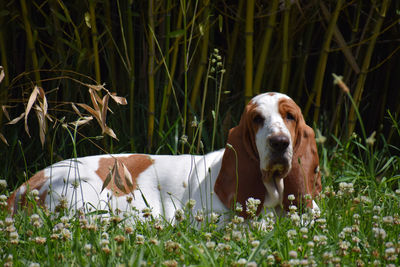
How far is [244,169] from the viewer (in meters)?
2.73

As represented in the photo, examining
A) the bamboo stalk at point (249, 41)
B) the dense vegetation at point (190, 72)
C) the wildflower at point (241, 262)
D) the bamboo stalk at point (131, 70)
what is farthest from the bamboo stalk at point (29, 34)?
the wildflower at point (241, 262)

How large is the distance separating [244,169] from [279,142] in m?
0.27

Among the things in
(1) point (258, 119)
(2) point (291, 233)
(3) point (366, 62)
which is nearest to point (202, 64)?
(3) point (366, 62)

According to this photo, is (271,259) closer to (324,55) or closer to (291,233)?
(291,233)

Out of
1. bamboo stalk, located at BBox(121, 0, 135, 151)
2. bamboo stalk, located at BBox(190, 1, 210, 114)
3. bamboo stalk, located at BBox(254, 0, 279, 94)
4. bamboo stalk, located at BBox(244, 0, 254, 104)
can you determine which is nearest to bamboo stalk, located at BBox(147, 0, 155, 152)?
bamboo stalk, located at BBox(121, 0, 135, 151)

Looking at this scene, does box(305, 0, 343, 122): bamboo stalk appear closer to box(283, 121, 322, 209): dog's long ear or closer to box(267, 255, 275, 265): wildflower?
box(283, 121, 322, 209): dog's long ear

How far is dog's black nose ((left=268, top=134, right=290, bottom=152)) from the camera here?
8.29ft

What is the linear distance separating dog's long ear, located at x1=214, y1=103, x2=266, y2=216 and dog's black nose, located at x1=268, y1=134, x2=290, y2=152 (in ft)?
0.53

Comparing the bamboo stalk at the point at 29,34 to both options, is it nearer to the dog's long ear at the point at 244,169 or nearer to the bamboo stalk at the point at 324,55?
the dog's long ear at the point at 244,169

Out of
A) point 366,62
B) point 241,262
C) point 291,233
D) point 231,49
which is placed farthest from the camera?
point 231,49

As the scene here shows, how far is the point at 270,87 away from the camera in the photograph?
13.1 feet

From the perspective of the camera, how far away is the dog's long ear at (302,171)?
2.71 m

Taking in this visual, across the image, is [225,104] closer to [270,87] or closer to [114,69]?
[270,87]

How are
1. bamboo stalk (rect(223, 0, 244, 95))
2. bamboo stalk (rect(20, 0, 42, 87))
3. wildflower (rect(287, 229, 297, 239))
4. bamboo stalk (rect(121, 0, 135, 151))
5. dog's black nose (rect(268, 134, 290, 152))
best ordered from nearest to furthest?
wildflower (rect(287, 229, 297, 239)) → dog's black nose (rect(268, 134, 290, 152)) → bamboo stalk (rect(20, 0, 42, 87)) → bamboo stalk (rect(121, 0, 135, 151)) → bamboo stalk (rect(223, 0, 244, 95))
